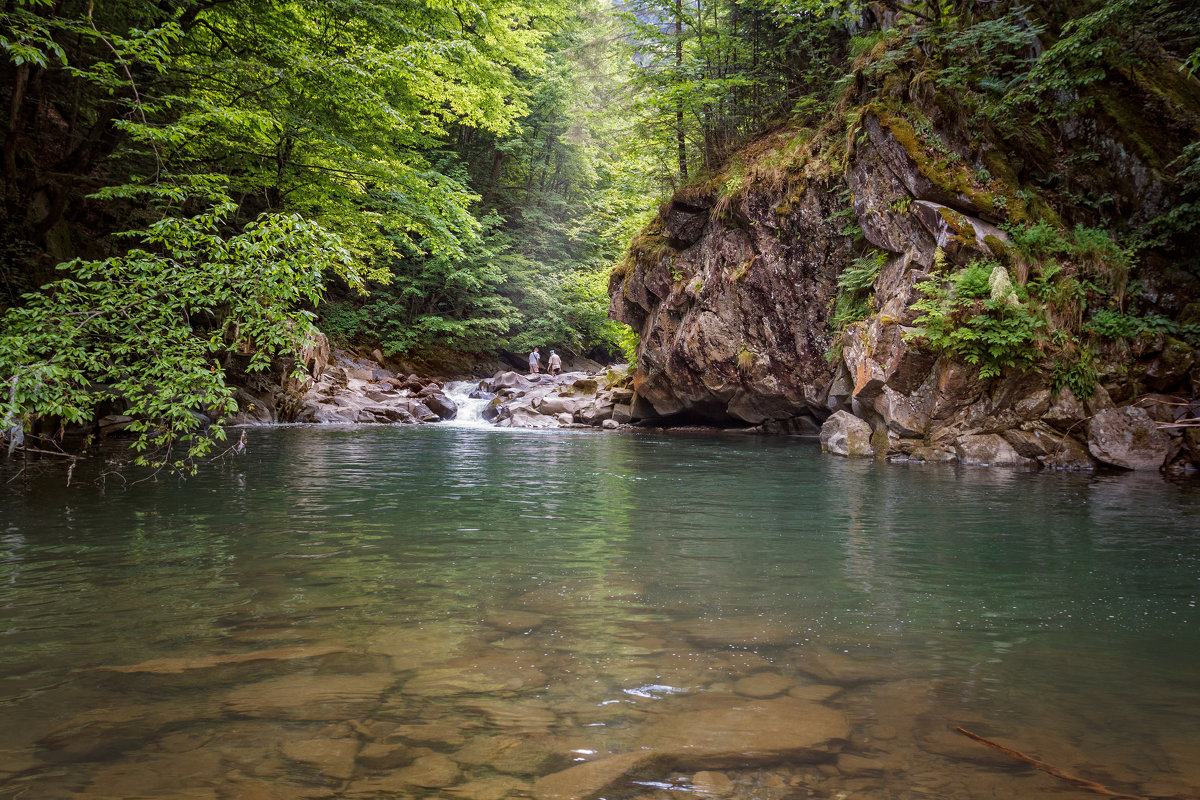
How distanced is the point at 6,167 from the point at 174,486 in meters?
5.67

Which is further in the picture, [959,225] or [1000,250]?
→ [959,225]

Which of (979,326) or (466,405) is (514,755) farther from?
(466,405)

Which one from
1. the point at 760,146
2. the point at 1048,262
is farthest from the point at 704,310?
the point at 1048,262

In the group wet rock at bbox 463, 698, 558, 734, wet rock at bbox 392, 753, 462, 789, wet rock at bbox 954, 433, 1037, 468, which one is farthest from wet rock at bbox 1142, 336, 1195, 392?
wet rock at bbox 392, 753, 462, 789

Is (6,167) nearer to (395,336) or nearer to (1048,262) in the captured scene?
(1048,262)

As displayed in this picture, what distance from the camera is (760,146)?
1833cm

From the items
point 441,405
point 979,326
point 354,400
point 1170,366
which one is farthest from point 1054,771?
point 441,405

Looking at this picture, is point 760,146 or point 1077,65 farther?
point 760,146

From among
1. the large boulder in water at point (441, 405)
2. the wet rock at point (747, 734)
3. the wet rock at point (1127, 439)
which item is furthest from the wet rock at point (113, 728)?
the large boulder in water at point (441, 405)

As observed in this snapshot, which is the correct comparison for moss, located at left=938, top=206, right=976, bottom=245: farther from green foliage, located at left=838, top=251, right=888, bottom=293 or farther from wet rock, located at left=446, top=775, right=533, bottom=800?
wet rock, located at left=446, top=775, right=533, bottom=800

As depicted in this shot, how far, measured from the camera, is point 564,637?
12.1ft

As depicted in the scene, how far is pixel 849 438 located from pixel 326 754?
13.0 metres

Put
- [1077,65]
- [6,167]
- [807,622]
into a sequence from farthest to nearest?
[1077,65]
[6,167]
[807,622]

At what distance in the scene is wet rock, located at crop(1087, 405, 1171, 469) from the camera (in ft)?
36.1
